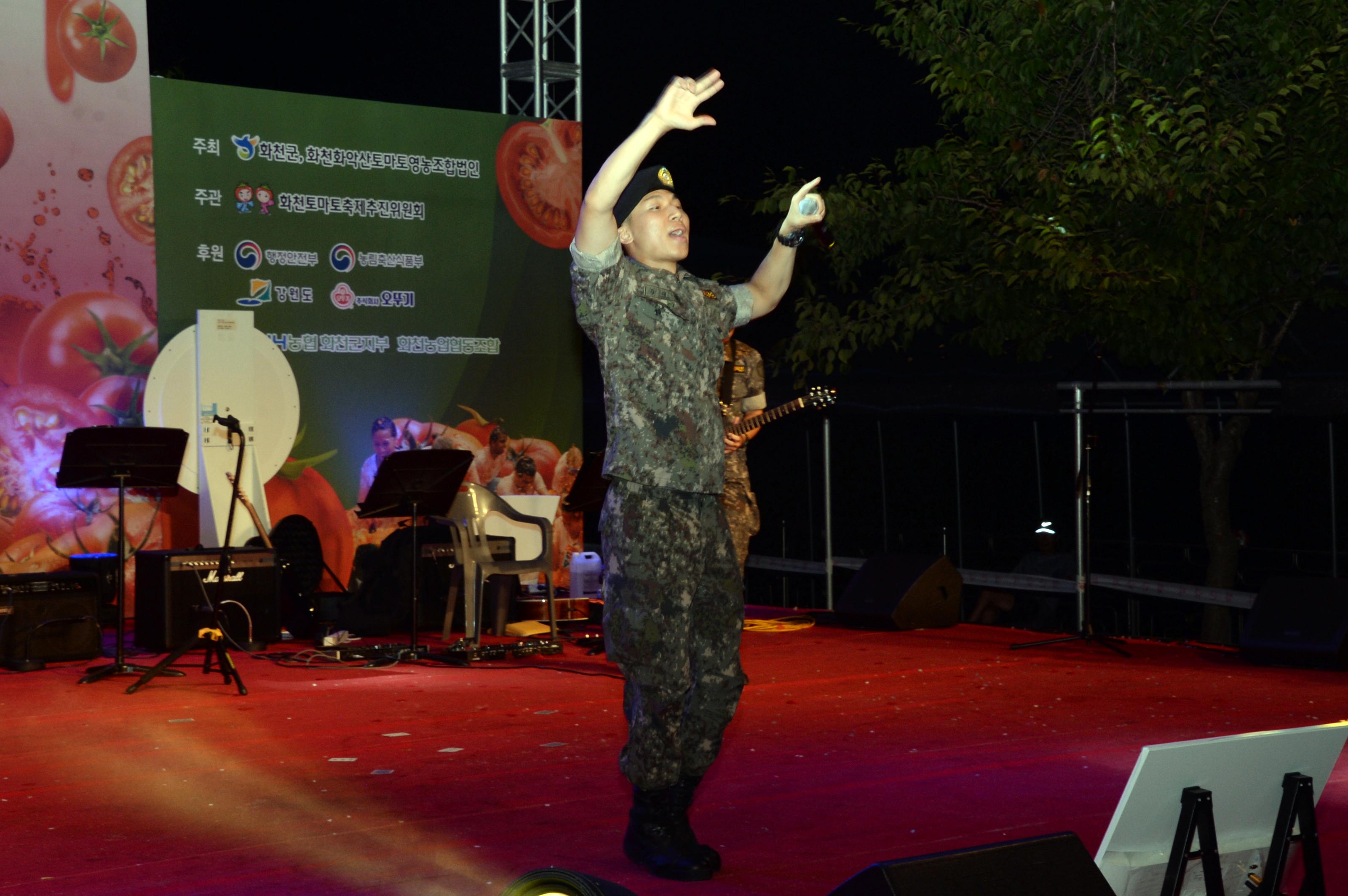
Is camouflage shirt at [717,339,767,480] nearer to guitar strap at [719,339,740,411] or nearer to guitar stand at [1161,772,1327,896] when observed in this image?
guitar strap at [719,339,740,411]

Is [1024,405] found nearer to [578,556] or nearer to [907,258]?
[907,258]

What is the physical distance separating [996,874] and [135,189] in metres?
8.48

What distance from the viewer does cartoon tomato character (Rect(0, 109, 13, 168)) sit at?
8.90m

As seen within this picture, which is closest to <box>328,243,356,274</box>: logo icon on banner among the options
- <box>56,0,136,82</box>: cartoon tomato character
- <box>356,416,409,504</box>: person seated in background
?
<box>356,416,409,504</box>: person seated in background

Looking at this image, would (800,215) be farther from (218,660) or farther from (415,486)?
(218,660)

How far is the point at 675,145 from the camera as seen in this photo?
1639 cm

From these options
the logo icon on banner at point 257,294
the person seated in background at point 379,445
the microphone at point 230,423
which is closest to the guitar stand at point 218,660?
the microphone at point 230,423

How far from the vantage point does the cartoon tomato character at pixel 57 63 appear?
9.05m

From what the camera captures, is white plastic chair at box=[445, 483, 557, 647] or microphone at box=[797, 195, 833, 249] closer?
microphone at box=[797, 195, 833, 249]

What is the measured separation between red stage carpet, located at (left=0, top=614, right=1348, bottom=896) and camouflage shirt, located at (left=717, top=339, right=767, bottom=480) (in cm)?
103

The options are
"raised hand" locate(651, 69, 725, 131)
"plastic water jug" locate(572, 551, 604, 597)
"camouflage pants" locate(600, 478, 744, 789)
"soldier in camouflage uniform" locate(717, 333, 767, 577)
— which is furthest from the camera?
"plastic water jug" locate(572, 551, 604, 597)

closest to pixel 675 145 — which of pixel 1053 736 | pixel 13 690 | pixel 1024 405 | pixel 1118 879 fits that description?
pixel 1024 405

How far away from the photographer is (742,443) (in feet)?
19.6

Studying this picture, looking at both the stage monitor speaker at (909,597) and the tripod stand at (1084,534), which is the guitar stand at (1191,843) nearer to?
the tripod stand at (1084,534)
